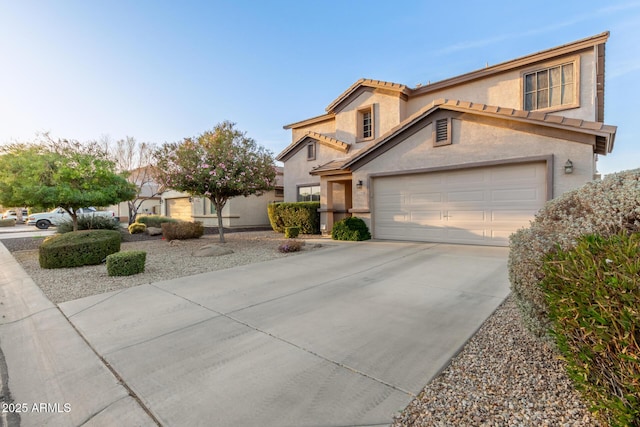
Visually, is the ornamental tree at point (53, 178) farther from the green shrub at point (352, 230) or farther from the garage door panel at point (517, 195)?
the garage door panel at point (517, 195)

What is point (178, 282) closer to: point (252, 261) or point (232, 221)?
point (252, 261)

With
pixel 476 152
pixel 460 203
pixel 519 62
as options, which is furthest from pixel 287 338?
pixel 519 62

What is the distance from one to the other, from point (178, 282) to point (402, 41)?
13.0 metres

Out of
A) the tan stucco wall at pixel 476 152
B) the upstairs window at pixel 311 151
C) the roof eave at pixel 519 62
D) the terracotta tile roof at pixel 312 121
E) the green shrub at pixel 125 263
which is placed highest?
the roof eave at pixel 519 62

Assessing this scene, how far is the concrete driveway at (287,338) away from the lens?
221 centimetres

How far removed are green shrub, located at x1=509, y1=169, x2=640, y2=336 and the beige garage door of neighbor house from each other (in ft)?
70.5

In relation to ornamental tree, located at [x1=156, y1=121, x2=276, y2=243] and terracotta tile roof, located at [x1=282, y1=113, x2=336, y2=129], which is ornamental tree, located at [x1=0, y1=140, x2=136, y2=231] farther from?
terracotta tile roof, located at [x1=282, y1=113, x2=336, y2=129]

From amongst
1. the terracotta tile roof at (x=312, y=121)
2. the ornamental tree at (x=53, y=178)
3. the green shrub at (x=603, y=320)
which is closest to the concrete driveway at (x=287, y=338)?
the green shrub at (x=603, y=320)

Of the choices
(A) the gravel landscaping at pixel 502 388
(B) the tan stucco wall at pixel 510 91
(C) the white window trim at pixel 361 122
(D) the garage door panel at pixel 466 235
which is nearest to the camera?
(A) the gravel landscaping at pixel 502 388

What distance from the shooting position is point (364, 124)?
50.0ft

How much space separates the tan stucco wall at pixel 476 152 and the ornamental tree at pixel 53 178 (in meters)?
9.65

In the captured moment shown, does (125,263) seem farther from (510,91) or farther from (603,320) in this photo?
(510,91)

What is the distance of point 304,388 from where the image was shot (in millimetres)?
2363

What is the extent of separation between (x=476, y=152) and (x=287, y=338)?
8.65m
